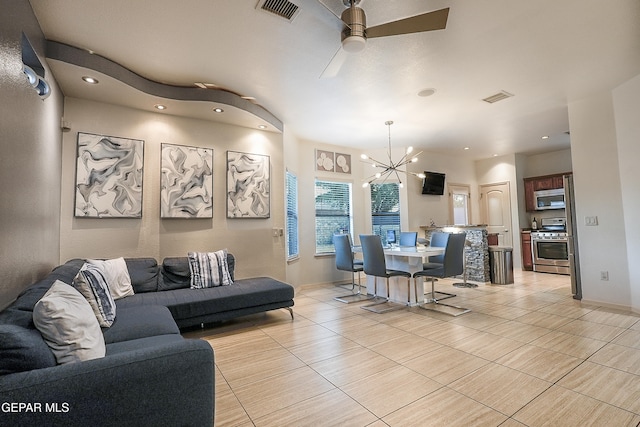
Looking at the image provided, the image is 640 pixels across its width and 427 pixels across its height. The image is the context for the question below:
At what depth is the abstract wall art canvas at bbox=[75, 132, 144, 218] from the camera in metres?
3.37

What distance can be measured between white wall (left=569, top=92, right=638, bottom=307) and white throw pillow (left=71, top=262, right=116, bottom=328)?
225 inches

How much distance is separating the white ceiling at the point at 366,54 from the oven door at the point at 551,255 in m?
3.21

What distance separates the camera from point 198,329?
3393 mm

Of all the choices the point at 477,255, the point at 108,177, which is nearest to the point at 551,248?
the point at 477,255

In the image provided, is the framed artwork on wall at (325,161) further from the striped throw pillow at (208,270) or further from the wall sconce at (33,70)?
the wall sconce at (33,70)

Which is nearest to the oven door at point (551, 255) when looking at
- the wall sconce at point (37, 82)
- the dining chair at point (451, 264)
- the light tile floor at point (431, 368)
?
the light tile floor at point (431, 368)

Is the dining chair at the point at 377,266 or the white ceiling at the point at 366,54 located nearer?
the white ceiling at the point at 366,54

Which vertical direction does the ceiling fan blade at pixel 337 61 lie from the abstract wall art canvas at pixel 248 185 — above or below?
above

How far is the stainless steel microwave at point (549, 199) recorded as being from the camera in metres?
6.84

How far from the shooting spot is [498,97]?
4062mm

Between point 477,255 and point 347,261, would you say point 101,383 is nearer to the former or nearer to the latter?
point 347,261

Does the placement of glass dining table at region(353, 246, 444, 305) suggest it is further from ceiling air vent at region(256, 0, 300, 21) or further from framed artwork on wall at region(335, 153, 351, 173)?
ceiling air vent at region(256, 0, 300, 21)

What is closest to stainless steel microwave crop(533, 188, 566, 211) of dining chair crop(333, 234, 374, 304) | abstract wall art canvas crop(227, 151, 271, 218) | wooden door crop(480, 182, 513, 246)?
wooden door crop(480, 182, 513, 246)

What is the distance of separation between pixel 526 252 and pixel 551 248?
0.62 meters
